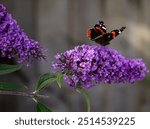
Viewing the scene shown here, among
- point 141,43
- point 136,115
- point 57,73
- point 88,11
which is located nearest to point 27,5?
point 88,11

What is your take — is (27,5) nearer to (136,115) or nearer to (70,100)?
(70,100)

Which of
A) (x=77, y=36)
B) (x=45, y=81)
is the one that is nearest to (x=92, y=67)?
(x=45, y=81)

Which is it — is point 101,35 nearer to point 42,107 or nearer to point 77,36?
point 42,107

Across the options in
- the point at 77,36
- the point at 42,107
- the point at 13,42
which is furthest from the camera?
the point at 77,36

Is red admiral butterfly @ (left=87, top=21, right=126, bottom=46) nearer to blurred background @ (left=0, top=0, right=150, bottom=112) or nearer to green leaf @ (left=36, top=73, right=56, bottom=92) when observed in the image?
green leaf @ (left=36, top=73, right=56, bottom=92)

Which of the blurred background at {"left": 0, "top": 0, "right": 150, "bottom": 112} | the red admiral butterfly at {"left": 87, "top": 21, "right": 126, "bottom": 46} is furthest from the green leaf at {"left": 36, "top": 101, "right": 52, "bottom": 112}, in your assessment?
the blurred background at {"left": 0, "top": 0, "right": 150, "bottom": 112}

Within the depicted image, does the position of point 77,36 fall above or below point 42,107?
above
